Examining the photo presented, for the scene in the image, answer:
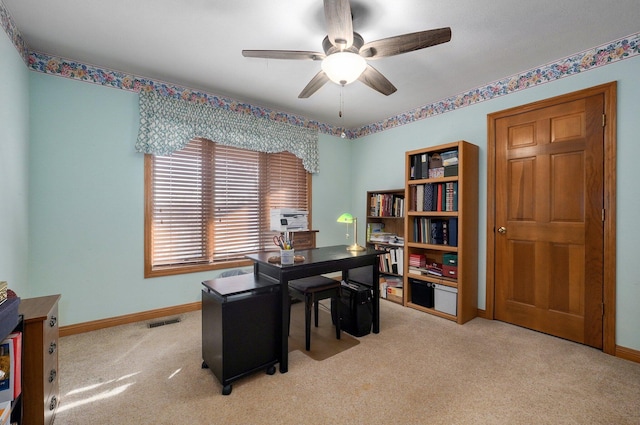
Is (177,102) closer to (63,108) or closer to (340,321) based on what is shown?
(63,108)

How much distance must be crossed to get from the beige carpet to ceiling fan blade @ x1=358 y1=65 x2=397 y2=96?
7.15 ft

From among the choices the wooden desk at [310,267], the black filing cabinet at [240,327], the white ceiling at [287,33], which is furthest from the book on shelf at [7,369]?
the white ceiling at [287,33]

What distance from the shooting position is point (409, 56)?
2537 mm

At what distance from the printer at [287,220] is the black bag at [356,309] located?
110 cm

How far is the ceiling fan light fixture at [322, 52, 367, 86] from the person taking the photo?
5.90ft

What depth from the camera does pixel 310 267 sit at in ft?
7.28

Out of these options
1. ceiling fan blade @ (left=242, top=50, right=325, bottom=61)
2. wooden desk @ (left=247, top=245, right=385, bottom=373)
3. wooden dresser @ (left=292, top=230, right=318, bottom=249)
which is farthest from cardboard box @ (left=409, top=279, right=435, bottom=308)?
ceiling fan blade @ (left=242, top=50, right=325, bottom=61)

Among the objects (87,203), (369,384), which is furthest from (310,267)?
(87,203)

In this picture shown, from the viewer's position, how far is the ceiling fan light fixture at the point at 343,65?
180cm

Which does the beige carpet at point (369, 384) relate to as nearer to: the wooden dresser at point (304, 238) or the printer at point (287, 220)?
the printer at point (287, 220)

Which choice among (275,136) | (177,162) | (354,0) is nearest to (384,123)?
(275,136)

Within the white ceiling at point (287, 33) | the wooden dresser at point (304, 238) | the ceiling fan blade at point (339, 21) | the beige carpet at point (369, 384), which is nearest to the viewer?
the ceiling fan blade at point (339, 21)

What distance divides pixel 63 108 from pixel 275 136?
7.02 ft

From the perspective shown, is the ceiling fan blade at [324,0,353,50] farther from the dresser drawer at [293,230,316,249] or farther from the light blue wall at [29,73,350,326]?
the dresser drawer at [293,230,316,249]
